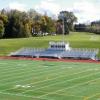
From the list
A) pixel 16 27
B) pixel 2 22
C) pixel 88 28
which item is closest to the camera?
pixel 2 22

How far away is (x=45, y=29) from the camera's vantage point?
284 feet

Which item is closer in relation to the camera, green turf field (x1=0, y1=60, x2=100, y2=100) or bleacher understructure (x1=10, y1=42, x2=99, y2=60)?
green turf field (x1=0, y1=60, x2=100, y2=100)

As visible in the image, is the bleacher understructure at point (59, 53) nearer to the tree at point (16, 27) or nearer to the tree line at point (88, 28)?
the tree at point (16, 27)

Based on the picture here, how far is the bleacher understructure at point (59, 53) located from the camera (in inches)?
1745

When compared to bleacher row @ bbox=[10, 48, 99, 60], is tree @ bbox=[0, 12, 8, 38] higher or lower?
higher

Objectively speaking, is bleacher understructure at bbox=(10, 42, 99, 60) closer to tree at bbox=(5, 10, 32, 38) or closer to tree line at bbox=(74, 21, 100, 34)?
tree at bbox=(5, 10, 32, 38)

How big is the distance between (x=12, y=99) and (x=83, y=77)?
848 cm

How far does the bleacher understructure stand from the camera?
4431 cm

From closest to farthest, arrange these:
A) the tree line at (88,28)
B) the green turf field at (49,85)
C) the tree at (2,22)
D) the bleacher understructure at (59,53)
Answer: the green turf field at (49,85) < the bleacher understructure at (59,53) < the tree at (2,22) < the tree line at (88,28)

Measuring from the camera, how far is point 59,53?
4566 cm

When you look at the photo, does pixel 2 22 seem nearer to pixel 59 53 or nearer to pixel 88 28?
pixel 59 53

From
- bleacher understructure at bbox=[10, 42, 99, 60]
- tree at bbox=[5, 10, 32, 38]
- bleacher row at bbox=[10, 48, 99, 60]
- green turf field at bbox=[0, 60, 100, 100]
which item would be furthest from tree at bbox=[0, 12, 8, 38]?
green turf field at bbox=[0, 60, 100, 100]

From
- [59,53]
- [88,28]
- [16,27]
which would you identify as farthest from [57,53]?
[88,28]

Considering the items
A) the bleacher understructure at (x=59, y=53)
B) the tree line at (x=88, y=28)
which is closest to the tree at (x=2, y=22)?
the bleacher understructure at (x=59, y=53)
